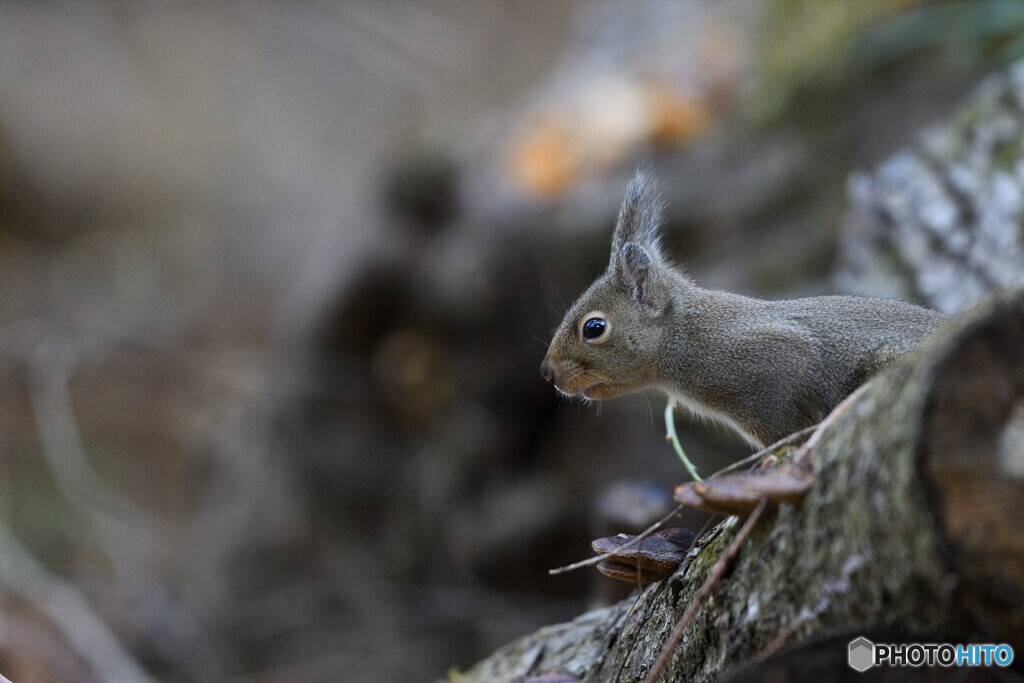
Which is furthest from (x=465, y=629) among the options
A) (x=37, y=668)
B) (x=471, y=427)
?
(x=37, y=668)

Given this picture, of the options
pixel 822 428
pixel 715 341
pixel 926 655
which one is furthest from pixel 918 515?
pixel 715 341

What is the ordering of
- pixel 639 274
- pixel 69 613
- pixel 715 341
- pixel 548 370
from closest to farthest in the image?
pixel 715 341 < pixel 639 274 < pixel 548 370 < pixel 69 613

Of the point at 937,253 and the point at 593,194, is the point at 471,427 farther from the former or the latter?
the point at 937,253

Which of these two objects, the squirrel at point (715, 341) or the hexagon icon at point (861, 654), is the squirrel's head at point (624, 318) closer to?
the squirrel at point (715, 341)

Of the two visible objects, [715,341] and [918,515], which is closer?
[918,515]

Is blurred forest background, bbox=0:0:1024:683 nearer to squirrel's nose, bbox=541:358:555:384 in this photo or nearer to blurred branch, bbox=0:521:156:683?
blurred branch, bbox=0:521:156:683

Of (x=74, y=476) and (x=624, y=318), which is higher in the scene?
(x=74, y=476)

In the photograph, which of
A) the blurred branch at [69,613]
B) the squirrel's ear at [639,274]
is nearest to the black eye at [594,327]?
the squirrel's ear at [639,274]

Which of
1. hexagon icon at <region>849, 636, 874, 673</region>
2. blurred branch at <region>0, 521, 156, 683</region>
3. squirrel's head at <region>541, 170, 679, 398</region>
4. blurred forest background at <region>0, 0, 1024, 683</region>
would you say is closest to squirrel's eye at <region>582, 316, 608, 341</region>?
squirrel's head at <region>541, 170, 679, 398</region>

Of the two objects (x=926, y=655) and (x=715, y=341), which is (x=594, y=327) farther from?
(x=926, y=655)
